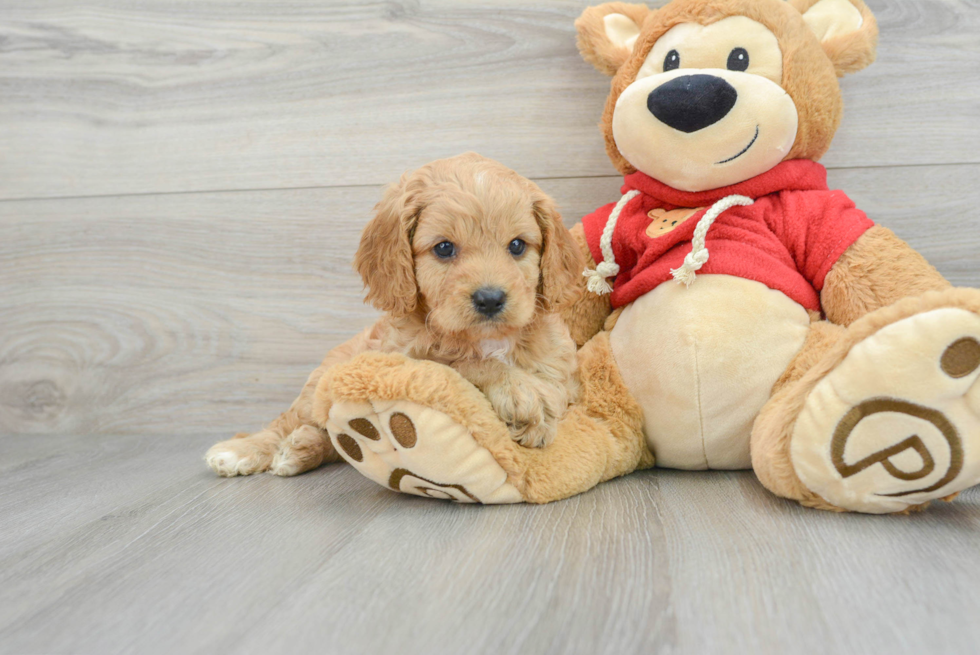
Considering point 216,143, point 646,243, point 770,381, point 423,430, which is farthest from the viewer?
point 216,143

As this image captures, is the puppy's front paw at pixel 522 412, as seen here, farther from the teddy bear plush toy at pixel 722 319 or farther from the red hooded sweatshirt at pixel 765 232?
the red hooded sweatshirt at pixel 765 232

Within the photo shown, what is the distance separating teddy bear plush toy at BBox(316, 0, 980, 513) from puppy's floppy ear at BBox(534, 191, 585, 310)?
171mm

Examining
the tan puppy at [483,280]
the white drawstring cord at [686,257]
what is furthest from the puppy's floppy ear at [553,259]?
the white drawstring cord at [686,257]

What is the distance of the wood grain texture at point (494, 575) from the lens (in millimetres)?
839

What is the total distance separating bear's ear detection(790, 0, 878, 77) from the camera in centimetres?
150

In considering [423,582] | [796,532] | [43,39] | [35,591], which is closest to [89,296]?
[43,39]

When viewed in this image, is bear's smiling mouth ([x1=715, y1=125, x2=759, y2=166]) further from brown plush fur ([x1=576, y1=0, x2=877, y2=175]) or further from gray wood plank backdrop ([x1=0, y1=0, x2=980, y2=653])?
gray wood plank backdrop ([x1=0, y1=0, x2=980, y2=653])

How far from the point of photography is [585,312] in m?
1.65

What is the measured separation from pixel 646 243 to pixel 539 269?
300 mm

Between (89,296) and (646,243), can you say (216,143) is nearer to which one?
(89,296)

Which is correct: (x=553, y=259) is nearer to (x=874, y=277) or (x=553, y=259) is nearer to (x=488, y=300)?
(x=488, y=300)

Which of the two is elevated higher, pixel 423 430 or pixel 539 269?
pixel 539 269

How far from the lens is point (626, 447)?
4.78 feet

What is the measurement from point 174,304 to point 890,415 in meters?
1.93
